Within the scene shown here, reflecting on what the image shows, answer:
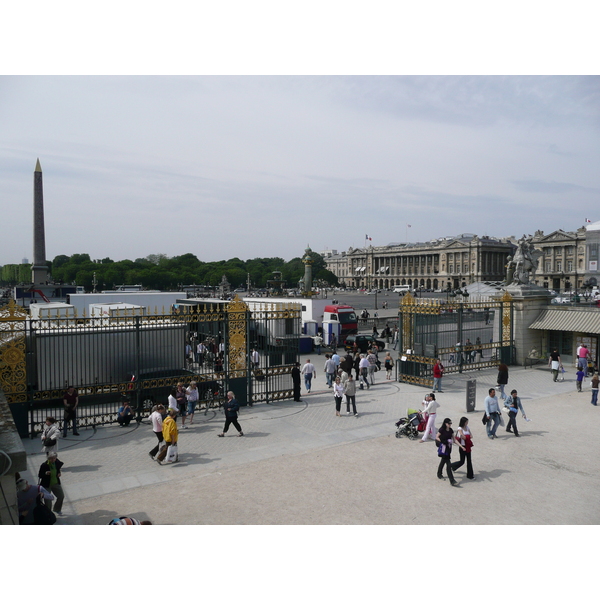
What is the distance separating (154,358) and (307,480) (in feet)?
24.4

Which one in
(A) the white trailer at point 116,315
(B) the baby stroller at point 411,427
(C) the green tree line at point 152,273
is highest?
(C) the green tree line at point 152,273

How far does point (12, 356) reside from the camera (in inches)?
492

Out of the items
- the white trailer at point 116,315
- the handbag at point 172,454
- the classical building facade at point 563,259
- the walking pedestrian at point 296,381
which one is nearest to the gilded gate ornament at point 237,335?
the walking pedestrian at point 296,381

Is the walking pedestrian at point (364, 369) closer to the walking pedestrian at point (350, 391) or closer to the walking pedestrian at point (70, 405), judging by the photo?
the walking pedestrian at point (350, 391)

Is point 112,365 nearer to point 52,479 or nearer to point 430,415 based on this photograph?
point 52,479

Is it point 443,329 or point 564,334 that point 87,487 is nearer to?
point 443,329

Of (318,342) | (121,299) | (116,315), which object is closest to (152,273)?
(121,299)

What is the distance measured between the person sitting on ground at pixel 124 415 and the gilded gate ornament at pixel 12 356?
2316 millimetres

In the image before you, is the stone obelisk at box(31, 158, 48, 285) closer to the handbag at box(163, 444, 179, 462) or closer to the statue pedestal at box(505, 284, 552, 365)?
the statue pedestal at box(505, 284, 552, 365)

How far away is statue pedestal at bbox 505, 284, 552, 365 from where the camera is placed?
2288cm

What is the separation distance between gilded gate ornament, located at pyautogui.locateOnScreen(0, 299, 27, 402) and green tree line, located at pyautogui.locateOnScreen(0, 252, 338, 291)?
82.1 meters

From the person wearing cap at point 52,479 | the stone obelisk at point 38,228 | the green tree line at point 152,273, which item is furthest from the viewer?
the green tree line at point 152,273

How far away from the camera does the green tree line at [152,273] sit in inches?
4013

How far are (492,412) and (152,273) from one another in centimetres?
9624
